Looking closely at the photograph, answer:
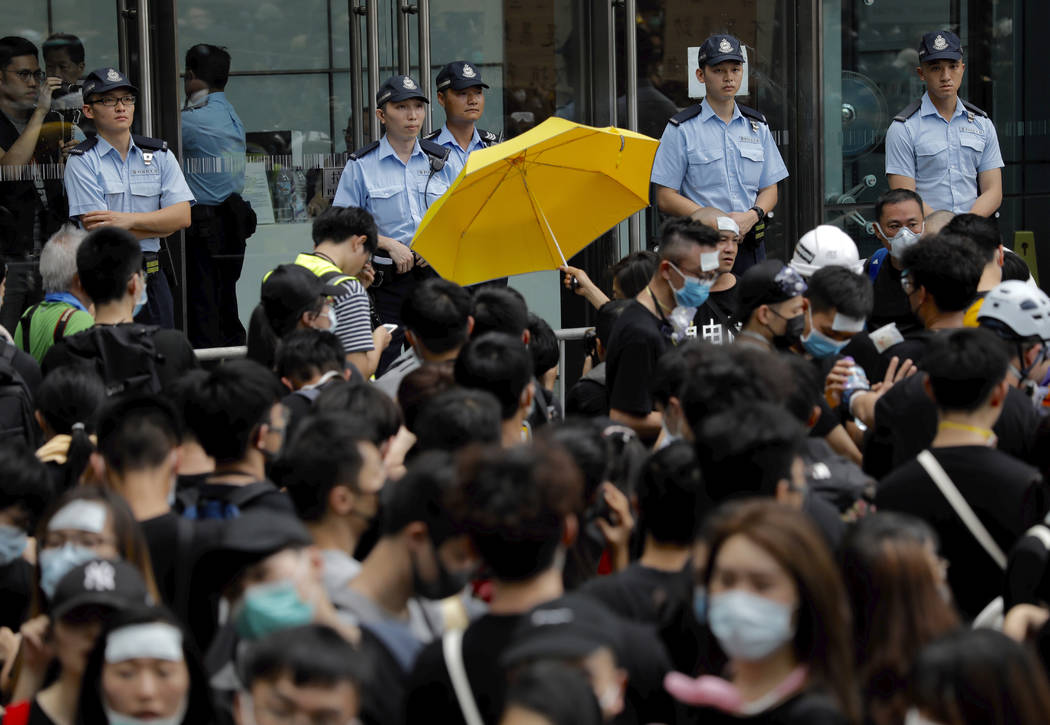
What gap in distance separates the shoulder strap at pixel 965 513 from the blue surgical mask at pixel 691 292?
1.97m

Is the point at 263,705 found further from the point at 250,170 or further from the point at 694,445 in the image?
the point at 250,170

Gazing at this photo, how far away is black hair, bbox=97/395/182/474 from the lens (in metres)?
4.01

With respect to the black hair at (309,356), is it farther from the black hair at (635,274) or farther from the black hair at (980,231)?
the black hair at (980,231)

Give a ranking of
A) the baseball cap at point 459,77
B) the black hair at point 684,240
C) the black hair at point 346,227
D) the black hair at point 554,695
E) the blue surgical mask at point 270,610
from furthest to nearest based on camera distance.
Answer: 1. the baseball cap at point 459,77
2. the black hair at point 346,227
3. the black hair at point 684,240
4. the blue surgical mask at point 270,610
5. the black hair at point 554,695

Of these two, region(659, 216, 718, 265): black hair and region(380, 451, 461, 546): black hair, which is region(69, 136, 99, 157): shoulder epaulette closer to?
region(659, 216, 718, 265): black hair

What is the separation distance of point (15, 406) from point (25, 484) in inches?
46.6

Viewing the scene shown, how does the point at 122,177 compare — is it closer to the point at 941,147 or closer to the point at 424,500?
the point at 941,147

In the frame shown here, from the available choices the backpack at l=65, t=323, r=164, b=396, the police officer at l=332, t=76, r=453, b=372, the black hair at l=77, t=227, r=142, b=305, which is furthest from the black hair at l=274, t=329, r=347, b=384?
the police officer at l=332, t=76, r=453, b=372

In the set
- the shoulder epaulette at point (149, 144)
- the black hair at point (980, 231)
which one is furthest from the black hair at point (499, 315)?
the shoulder epaulette at point (149, 144)

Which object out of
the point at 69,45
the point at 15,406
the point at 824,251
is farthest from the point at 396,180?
the point at 15,406

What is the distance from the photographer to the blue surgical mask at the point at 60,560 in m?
3.57

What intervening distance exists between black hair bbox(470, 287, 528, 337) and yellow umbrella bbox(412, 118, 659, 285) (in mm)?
1412

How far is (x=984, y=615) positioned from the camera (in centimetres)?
Result: 364

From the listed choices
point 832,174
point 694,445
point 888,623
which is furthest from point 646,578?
point 832,174
